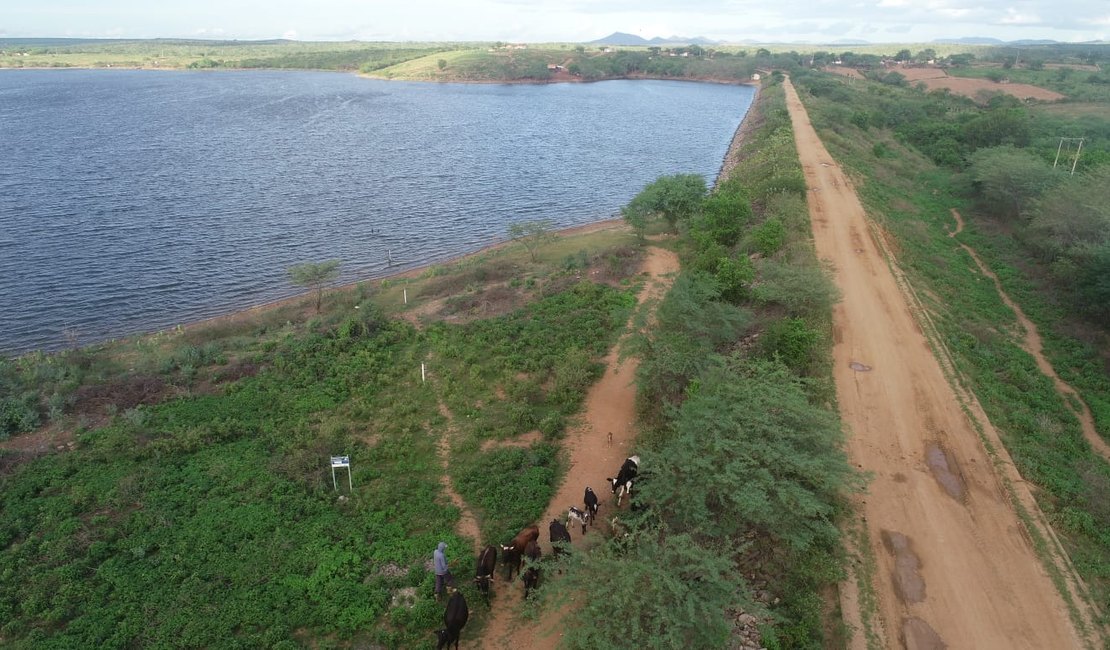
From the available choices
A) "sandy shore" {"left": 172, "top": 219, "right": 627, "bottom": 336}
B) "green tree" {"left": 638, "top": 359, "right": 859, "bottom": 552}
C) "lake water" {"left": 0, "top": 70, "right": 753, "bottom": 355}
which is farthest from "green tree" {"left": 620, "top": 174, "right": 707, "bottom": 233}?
"green tree" {"left": 638, "top": 359, "right": 859, "bottom": 552}

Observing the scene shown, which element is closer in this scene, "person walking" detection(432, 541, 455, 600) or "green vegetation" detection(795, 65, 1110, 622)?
"person walking" detection(432, 541, 455, 600)

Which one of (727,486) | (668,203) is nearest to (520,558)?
(727,486)

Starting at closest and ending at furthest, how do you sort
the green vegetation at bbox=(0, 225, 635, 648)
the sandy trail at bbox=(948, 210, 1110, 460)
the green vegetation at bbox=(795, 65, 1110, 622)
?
the green vegetation at bbox=(0, 225, 635, 648)
the green vegetation at bbox=(795, 65, 1110, 622)
the sandy trail at bbox=(948, 210, 1110, 460)

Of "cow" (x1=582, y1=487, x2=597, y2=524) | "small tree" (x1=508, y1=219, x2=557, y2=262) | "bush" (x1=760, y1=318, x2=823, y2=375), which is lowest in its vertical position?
"small tree" (x1=508, y1=219, x2=557, y2=262)

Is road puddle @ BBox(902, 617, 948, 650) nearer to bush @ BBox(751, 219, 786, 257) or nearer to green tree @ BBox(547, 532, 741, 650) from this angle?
green tree @ BBox(547, 532, 741, 650)

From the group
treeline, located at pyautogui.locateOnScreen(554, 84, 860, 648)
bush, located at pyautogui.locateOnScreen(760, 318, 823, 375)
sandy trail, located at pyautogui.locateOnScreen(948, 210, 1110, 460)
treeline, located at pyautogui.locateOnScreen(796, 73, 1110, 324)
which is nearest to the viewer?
treeline, located at pyautogui.locateOnScreen(554, 84, 860, 648)

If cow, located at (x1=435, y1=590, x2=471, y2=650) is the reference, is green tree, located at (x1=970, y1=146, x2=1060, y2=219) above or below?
above
